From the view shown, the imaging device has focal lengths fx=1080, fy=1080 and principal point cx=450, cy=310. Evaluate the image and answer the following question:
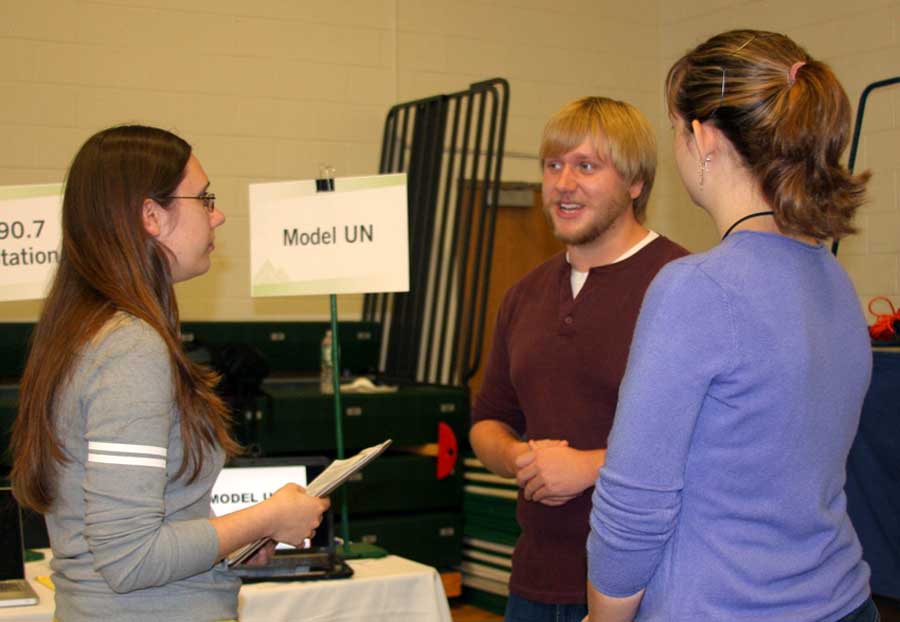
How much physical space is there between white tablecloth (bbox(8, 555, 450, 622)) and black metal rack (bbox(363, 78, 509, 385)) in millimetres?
2692

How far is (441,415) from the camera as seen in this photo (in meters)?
4.83

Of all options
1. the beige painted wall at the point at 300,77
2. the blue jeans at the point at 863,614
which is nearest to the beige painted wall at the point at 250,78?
the beige painted wall at the point at 300,77

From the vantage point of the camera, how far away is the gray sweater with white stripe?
1334 millimetres

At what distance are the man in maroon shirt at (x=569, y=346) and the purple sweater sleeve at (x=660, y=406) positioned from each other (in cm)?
71

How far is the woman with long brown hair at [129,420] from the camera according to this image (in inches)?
52.8

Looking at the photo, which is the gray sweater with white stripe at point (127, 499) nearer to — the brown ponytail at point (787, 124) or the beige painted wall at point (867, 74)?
the brown ponytail at point (787, 124)


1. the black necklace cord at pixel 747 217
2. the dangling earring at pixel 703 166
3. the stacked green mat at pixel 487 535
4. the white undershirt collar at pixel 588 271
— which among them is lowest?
the stacked green mat at pixel 487 535

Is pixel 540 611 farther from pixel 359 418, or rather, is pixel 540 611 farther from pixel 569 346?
pixel 359 418

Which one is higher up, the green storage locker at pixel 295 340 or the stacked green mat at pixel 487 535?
the green storage locker at pixel 295 340

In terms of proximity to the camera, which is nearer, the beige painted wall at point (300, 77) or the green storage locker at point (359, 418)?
the green storage locker at point (359, 418)

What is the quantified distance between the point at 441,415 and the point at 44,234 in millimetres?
2393

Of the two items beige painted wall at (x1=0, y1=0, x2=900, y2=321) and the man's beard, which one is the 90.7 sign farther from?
beige painted wall at (x1=0, y1=0, x2=900, y2=321)

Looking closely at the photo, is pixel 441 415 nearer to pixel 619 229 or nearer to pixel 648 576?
pixel 619 229

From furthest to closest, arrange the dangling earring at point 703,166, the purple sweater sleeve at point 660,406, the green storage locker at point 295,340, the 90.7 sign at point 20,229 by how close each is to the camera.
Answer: the green storage locker at point 295,340
the 90.7 sign at point 20,229
the dangling earring at point 703,166
the purple sweater sleeve at point 660,406
